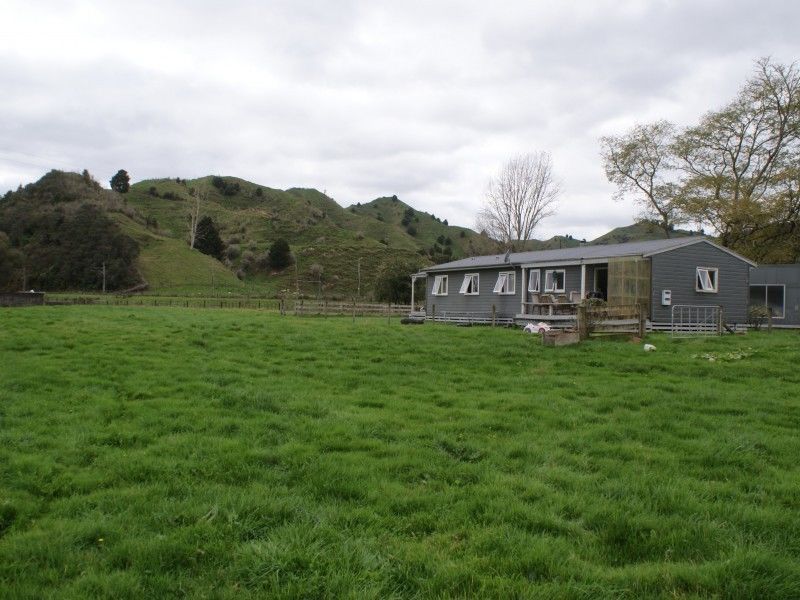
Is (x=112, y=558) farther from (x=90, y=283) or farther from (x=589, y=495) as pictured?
(x=90, y=283)

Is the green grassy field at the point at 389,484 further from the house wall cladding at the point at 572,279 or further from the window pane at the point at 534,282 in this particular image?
the window pane at the point at 534,282

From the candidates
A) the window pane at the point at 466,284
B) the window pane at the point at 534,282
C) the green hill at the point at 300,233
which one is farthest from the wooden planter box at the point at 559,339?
the green hill at the point at 300,233

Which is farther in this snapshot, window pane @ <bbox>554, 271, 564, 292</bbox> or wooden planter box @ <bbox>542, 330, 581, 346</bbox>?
window pane @ <bbox>554, 271, 564, 292</bbox>

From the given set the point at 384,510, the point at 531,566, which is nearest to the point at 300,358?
the point at 384,510

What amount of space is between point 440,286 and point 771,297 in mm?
17647

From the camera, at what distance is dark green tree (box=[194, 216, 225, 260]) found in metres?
71.6

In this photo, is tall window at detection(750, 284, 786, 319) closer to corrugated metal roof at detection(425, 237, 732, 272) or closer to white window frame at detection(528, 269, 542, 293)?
corrugated metal roof at detection(425, 237, 732, 272)

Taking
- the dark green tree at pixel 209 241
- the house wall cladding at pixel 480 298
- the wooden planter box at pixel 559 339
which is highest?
the dark green tree at pixel 209 241

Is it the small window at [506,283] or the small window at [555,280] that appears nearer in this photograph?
the small window at [555,280]

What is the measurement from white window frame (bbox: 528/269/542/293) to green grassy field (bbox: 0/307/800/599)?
15630 mm

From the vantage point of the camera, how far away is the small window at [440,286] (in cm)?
3203

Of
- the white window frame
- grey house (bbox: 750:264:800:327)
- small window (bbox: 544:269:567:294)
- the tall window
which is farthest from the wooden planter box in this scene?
the tall window

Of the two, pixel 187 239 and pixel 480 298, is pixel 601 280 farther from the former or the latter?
pixel 187 239

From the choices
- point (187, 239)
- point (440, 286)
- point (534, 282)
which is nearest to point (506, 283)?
point (534, 282)
